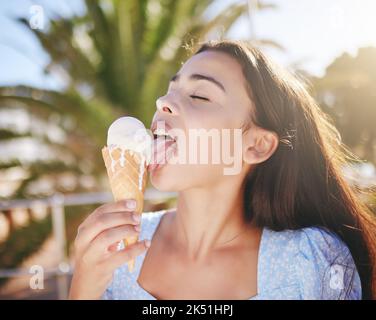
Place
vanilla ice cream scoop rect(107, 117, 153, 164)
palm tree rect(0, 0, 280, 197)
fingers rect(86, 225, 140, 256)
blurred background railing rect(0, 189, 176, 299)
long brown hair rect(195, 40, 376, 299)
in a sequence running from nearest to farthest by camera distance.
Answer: fingers rect(86, 225, 140, 256) < vanilla ice cream scoop rect(107, 117, 153, 164) < long brown hair rect(195, 40, 376, 299) < blurred background railing rect(0, 189, 176, 299) < palm tree rect(0, 0, 280, 197)

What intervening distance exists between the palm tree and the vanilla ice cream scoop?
3.86 metres

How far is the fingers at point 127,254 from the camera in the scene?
4.32ft

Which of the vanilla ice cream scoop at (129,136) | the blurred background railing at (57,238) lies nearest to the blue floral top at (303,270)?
the vanilla ice cream scoop at (129,136)

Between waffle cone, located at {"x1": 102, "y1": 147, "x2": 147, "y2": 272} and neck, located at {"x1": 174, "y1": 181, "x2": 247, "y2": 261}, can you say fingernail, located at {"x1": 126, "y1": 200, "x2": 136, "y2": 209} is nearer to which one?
waffle cone, located at {"x1": 102, "y1": 147, "x2": 147, "y2": 272}

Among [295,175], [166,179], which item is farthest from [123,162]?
[295,175]

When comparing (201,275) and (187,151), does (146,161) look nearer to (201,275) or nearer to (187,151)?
(187,151)

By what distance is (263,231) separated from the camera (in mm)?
1729

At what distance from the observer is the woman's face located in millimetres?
1535

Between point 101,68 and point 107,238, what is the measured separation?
516 centimetres

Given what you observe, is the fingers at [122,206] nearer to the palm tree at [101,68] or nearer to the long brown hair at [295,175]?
the long brown hair at [295,175]

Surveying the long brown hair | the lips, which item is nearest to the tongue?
the lips

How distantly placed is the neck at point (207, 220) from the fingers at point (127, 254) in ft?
1.44

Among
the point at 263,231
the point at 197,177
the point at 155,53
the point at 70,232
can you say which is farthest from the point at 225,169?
the point at 155,53

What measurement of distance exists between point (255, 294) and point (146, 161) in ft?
2.10
